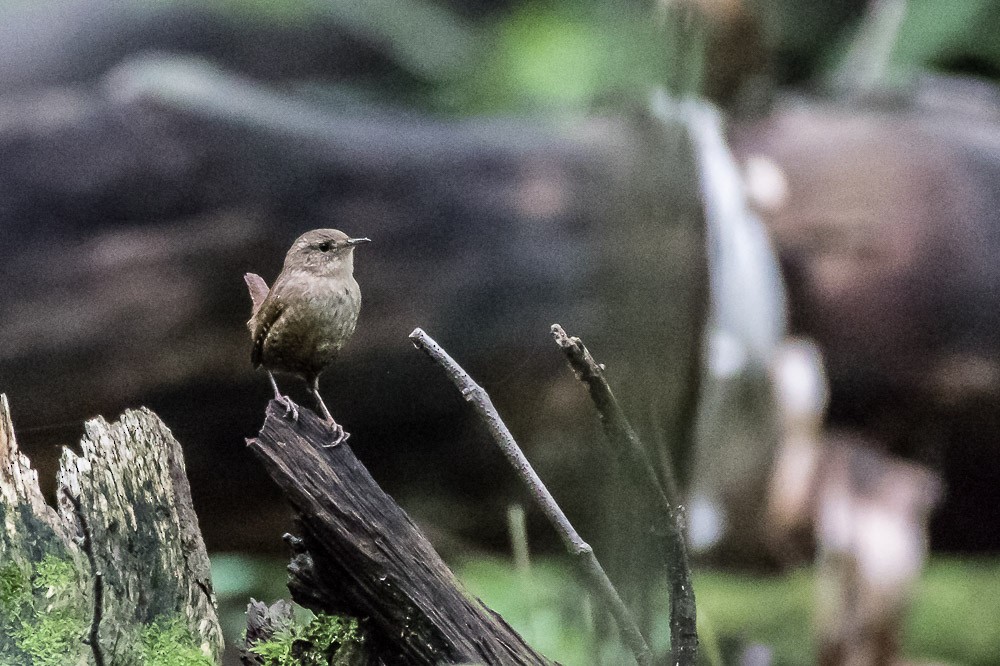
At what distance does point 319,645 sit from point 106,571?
285 millimetres

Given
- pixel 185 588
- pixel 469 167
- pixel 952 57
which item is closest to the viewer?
pixel 185 588

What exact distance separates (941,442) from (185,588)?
1.40 meters

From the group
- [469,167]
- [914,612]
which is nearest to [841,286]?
[914,612]

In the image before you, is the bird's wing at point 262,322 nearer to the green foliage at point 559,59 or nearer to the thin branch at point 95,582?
the thin branch at point 95,582

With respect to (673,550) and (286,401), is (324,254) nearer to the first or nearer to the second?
(286,401)

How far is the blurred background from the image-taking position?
125 centimetres

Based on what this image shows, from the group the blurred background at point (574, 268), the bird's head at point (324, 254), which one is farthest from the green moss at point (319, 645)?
the bird's head at point (324, 254)

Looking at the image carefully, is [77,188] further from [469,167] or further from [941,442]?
[941,442]

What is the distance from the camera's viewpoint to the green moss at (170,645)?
1.01 meters

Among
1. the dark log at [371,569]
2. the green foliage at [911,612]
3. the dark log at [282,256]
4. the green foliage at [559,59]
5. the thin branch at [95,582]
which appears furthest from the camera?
the green foliage at [911,612]

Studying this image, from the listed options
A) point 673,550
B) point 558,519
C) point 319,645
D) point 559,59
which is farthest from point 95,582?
point 559,59

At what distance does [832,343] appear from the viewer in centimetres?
165

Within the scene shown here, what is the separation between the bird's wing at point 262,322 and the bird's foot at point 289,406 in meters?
0.08

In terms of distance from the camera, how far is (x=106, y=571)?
3.35ft
